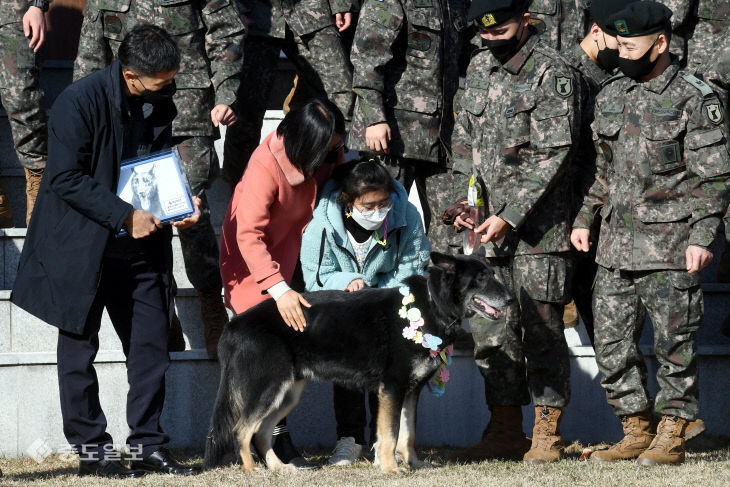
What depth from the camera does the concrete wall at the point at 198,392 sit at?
19.6 feet

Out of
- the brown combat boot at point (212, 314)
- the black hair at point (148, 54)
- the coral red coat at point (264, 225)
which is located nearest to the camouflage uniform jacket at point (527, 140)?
the coral red coat at point (264, 225)

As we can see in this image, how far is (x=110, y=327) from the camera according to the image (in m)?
6.31

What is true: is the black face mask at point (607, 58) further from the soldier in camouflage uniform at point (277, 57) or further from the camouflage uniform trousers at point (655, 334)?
the soldier in camouflage uniform at point (277, 57)

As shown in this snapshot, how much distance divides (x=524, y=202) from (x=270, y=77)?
2.55 m

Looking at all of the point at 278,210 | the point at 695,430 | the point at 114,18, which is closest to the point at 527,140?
the point at 278,210

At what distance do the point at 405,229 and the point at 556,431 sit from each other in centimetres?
137

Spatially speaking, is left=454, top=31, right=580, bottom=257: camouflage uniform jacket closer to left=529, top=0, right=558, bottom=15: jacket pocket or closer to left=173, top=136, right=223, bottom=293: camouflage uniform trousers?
left=529, top=0, right=558, bottom=15: jacket pocket

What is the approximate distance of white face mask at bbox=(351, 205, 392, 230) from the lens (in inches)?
217

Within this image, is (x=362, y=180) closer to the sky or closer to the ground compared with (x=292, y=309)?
closer to the sky

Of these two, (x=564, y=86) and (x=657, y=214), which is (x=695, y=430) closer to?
(x=657, y=214)

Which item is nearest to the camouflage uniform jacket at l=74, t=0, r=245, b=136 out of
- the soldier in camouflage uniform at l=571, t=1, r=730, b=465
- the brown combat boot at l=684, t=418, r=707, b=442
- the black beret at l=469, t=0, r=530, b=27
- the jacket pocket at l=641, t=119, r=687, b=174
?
the black beret at l=469, t=0, r=530, b=27

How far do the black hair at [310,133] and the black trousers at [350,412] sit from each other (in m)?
1.35

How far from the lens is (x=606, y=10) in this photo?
5445 millimetres

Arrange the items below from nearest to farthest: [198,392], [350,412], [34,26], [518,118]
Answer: [518,118], [350,412], [198,392], [34,26]
